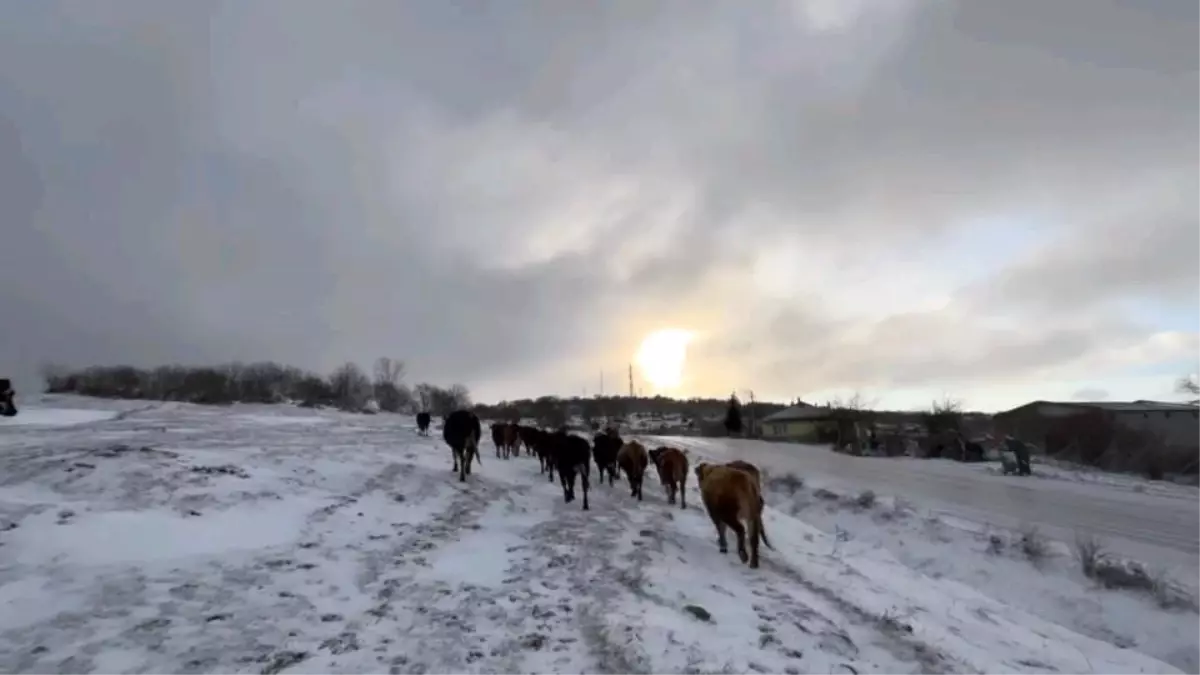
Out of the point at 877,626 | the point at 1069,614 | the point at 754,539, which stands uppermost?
the point at 754,539

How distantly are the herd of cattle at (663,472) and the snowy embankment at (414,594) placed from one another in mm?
702

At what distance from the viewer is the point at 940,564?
17.2 metres

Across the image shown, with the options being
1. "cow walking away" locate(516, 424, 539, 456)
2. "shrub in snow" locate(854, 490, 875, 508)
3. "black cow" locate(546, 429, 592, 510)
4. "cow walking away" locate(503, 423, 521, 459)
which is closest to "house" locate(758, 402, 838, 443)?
"cow walking away" locate(516, 424, 539, 456)

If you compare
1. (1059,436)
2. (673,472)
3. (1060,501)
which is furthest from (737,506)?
(1059,436)

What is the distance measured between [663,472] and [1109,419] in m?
59.6

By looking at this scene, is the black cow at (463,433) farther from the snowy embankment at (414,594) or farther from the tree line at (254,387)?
the tree line at (254,387)

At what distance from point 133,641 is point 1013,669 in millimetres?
9375

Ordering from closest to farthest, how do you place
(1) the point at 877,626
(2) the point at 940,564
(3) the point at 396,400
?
(1) the point at 877,626 < (2) the point at 940,564 < (3) the point at 396,400

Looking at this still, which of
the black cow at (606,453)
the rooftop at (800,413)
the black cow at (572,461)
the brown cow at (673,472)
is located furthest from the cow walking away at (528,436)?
the rooftop at (800,413)

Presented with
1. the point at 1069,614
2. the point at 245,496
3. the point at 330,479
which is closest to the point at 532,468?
the point at 330,479

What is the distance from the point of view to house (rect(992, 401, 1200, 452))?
193 feet

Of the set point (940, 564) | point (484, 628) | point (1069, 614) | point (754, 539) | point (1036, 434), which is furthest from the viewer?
point (1036, 434)

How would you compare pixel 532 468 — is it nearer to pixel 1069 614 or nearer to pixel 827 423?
pixel 1069 614

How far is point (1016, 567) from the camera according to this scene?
1641cm
